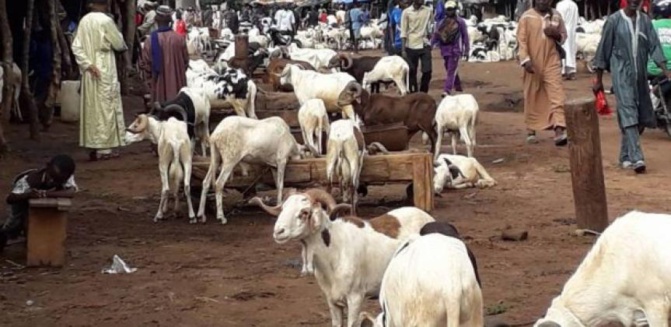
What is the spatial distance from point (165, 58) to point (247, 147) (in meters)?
4.83

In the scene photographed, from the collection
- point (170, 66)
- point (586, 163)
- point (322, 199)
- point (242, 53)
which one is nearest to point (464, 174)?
point (586, 163)

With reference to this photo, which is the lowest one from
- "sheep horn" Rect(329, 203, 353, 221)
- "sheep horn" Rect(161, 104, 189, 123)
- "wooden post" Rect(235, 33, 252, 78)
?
"sheep horn" Rect(329, 203, 353, 221)

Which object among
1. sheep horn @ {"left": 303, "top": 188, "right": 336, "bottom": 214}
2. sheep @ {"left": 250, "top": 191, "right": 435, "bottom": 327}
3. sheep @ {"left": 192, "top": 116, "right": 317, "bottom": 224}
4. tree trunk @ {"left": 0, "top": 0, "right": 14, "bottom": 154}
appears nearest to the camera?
sheep @ {"left": 250, "top": 191, "right": 435, "bottom": 327}

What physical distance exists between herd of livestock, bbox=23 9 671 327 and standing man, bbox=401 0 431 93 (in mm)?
532

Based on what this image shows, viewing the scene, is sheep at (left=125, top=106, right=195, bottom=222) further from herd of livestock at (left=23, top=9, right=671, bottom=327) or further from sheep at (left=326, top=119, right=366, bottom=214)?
sheep at (left=326, top=119, right=366, bottom=214)

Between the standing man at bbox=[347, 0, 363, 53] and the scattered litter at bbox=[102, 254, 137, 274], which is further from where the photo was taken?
the standing man at bbox=[347, 0, 363, 53]

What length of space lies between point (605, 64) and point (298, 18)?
44.6 meters

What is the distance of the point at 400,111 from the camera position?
567 inches

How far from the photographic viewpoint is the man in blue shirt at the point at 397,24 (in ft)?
79.8

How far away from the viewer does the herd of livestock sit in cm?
549

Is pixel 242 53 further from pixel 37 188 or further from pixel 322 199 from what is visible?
pixel 322 199

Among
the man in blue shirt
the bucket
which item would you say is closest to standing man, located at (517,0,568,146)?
the bucket

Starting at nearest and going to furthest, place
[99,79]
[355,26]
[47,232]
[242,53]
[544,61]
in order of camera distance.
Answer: [47,232] → [99,79] → [544,61] → [242,53] → [355,26]

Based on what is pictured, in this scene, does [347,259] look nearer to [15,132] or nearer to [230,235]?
[230,235]
